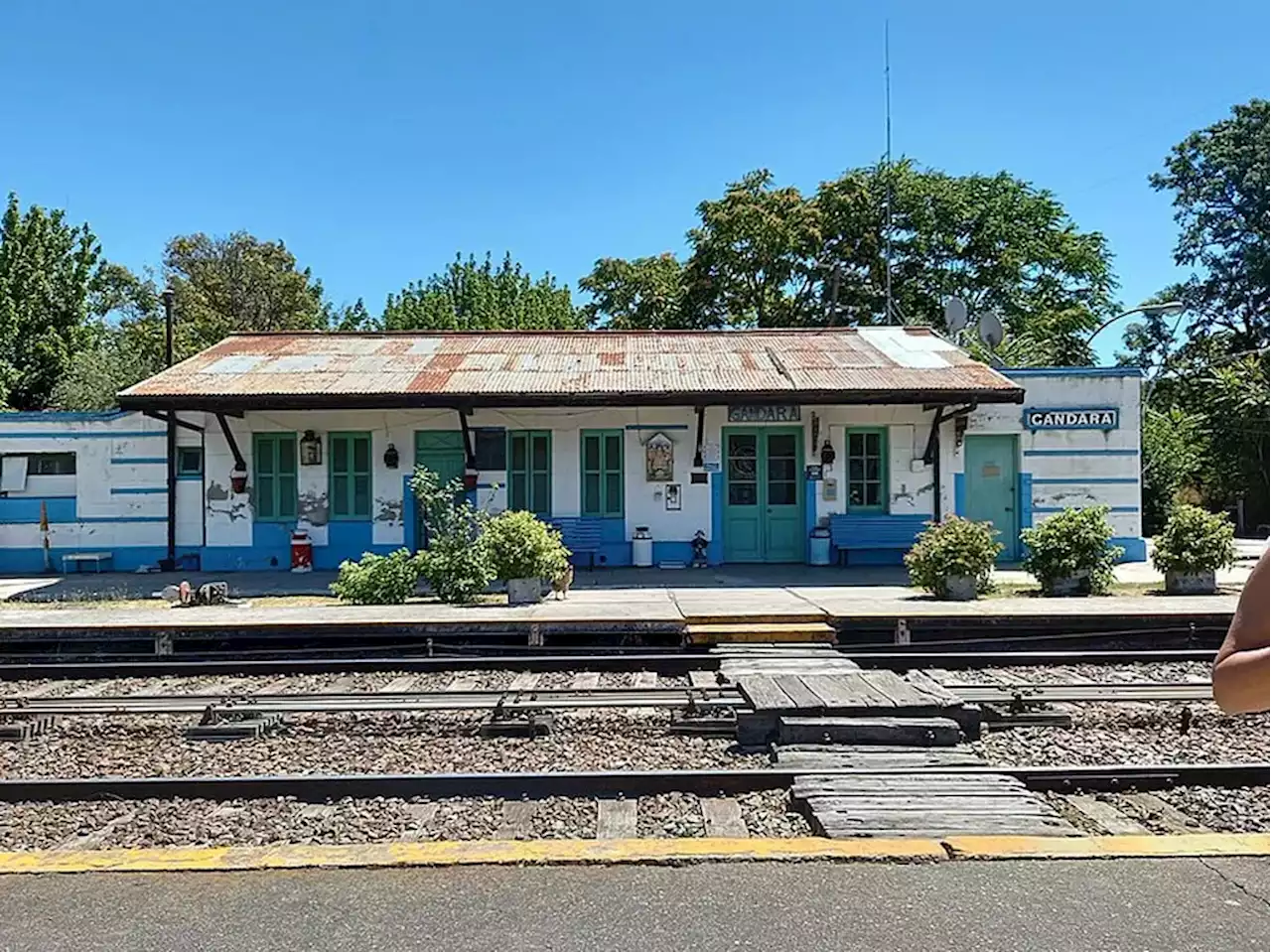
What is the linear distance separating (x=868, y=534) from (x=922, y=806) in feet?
36.3

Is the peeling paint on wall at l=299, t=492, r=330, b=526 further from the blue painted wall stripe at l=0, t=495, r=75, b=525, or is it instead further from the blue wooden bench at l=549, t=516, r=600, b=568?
the blue painted wall stripe at l=0, t=495, r=75, b=525

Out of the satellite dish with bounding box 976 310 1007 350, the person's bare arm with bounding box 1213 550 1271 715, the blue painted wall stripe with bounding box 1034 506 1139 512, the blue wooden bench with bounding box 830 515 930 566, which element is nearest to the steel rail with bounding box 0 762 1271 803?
the person's bare arm with bounding box 1213 550 1271 715

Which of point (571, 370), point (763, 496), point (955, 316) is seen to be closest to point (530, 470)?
point (571, 370)

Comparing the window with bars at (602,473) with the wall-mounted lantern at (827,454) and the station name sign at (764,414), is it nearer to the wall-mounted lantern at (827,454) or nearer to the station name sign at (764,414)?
the station name sign at (764,414)

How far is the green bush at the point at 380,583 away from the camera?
1177 cm

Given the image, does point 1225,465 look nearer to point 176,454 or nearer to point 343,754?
point 176,454

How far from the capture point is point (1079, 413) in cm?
1641

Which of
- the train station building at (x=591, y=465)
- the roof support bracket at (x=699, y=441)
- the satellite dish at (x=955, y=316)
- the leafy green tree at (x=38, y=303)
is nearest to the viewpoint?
the roof support bracket at (x=699, y=441)

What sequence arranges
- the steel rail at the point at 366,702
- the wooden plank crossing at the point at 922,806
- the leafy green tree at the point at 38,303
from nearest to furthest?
1. the wooden plank crossing at the point at 922,806
2. the steel rail at the point at 366,702
3. the leafy green tree at the point at 38,303

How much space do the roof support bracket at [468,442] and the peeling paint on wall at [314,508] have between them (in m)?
2.28

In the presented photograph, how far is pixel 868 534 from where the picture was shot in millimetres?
15797

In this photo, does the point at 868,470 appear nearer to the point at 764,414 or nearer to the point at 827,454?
the point at 827,454

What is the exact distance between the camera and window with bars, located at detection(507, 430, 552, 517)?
16078 mm

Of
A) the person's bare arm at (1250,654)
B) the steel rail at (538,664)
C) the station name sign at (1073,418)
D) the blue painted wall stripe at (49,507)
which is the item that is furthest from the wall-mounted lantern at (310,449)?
the person's bare arm at (1250,654)
